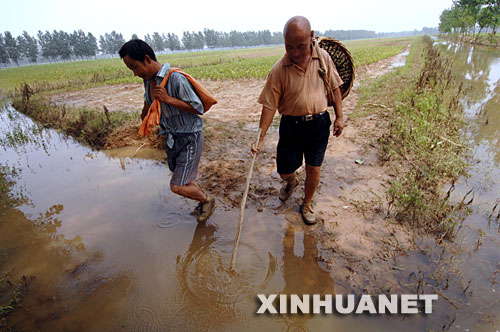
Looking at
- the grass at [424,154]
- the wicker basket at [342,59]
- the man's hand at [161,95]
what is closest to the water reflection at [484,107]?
the grass at [424,154]

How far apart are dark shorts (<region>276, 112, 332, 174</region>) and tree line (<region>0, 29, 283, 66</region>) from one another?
56.8 m

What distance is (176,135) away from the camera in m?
2.40

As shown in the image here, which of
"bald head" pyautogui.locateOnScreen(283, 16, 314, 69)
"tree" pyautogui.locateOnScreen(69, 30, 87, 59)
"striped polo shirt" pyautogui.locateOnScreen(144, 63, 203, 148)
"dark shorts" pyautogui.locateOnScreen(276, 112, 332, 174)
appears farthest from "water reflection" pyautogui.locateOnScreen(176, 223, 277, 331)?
"tree" pyautogui.locateOnScreen(69, 30, 87, 59)

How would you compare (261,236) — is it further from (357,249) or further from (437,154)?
(437,154)

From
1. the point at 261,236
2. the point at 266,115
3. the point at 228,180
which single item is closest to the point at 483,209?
the point at 261,236

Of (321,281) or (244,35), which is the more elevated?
(244,35)

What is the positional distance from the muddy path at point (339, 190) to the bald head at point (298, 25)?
5.99 feet

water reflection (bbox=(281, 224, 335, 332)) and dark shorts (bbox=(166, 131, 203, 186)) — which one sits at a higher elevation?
dark shorts (bbox=(166, 131, 203, 186))

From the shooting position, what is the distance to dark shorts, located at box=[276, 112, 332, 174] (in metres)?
2.19

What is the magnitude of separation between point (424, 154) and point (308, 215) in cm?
216

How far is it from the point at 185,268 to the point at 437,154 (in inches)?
143

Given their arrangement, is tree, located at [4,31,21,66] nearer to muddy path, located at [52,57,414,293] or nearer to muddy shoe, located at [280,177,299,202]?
muddy path, located at [52,57,414,293]

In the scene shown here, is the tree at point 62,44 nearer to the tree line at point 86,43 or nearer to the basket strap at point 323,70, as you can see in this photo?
the tree line at point 86,43

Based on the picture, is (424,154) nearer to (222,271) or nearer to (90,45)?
(222,271)
